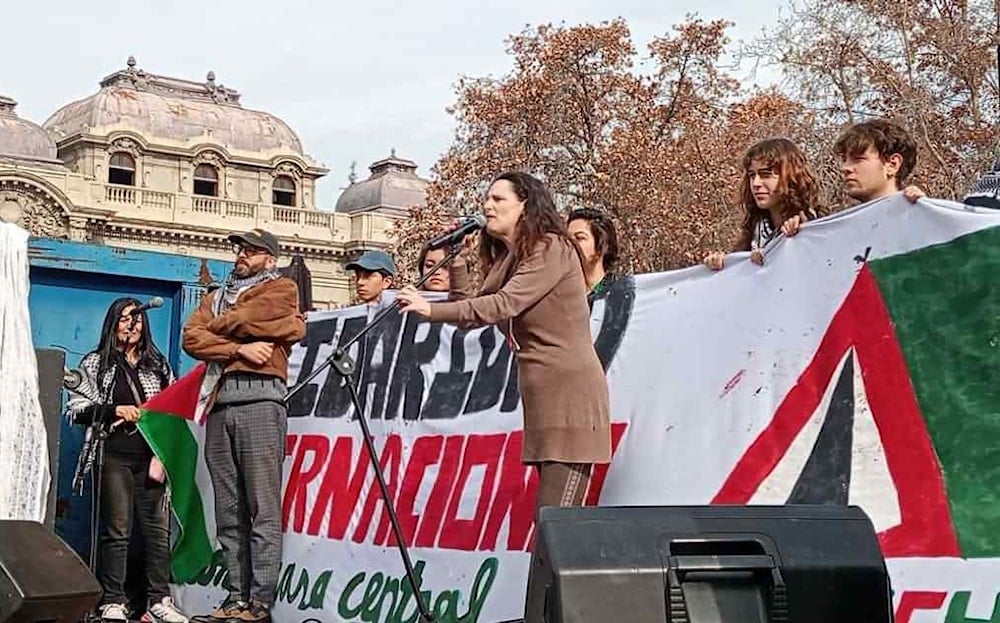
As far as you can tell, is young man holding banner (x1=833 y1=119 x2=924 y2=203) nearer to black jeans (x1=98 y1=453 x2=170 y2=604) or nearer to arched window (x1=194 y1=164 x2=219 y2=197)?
black jeans (x1=98 y1=453 x2=170 y2=604)

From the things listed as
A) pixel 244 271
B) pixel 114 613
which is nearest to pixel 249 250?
pixel 244 271

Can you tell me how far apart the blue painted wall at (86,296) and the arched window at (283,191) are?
56.7 m

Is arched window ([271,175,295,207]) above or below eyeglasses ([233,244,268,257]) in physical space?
above

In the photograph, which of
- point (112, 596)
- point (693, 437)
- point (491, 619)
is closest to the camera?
point (693, 437)

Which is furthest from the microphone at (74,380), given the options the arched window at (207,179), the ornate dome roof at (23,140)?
the arched window at (207,179)

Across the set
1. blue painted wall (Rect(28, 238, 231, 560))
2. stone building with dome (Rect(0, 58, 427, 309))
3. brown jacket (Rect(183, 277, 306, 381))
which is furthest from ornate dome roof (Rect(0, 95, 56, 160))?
brown jacket (Rect(183, 277, 306, 381))

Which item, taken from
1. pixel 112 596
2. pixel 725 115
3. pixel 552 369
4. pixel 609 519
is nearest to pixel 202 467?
pixel 112 596

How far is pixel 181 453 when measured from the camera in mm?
7281

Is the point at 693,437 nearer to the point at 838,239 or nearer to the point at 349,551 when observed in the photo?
the point at 838,239

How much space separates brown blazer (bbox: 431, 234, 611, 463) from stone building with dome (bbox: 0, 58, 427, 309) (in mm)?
44192

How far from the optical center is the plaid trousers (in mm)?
6109

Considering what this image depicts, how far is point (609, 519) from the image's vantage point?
117 inches

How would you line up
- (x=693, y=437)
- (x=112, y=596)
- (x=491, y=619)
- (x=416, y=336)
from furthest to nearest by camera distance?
1. (x=112, y=596)
2. (x=416, y=336)
3. (x=491, y=619)
4. (x=693, y=437)

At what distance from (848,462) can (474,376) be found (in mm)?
1984
